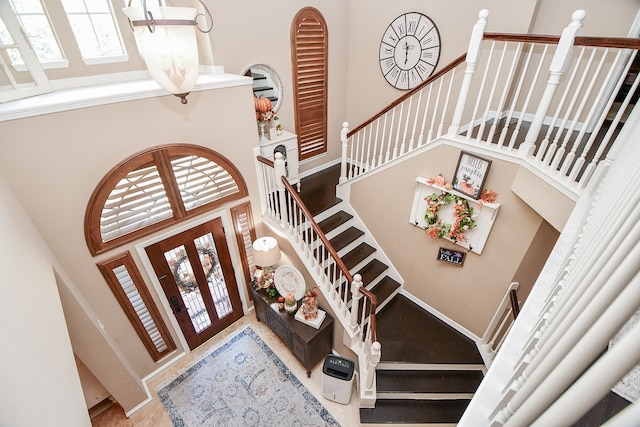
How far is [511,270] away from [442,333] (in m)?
1.34

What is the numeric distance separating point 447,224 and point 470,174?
0.70 m

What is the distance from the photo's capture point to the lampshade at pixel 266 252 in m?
3.56

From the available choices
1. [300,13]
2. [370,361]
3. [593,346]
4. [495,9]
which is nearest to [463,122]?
[495,9]

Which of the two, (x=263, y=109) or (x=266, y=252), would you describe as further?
(x=263, y=109)

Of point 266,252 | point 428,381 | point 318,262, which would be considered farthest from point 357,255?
point 428,381

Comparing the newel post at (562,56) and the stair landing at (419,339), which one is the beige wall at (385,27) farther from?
the stair landing at (419,339)

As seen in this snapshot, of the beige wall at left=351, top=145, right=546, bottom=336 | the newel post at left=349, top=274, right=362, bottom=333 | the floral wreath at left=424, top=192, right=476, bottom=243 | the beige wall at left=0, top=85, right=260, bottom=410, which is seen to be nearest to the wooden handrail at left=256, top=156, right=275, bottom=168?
the beige wall at left=0, top=85, right=260, bottom=410

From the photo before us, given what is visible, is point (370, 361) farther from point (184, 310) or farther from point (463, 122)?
point (463, 122)

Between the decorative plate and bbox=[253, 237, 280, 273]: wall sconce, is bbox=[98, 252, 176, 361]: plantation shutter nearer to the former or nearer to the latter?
bbox=[253, 237, 280, 273]: wall sconce

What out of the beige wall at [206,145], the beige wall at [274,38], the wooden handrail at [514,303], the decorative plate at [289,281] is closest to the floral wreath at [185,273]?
the beige wall at [206,145]

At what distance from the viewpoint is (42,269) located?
86.8 inches

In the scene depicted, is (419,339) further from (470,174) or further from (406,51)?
(406,51)

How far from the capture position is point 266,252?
3.55 m

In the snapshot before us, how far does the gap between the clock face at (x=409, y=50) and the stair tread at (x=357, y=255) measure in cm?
259
